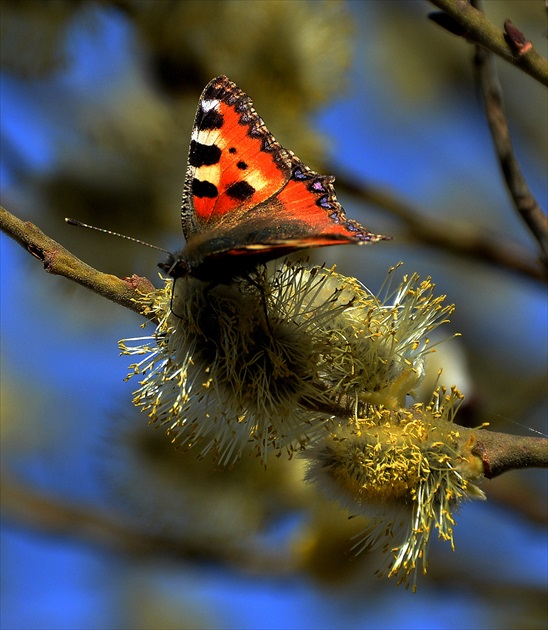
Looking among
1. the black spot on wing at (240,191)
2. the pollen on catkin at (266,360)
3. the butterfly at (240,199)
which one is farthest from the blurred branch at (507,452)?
the black spot on wing at (240,191)

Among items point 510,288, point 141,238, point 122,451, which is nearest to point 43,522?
point 122,451

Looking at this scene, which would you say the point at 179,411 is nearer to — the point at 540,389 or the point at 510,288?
the point at 540,389

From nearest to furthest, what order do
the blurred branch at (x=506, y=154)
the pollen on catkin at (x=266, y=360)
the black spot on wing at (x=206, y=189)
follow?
the pollen on catkin at (x=266, y=360), the black spot on wing at (x=206, y=189), the blurred branch at (x=506, y=154)

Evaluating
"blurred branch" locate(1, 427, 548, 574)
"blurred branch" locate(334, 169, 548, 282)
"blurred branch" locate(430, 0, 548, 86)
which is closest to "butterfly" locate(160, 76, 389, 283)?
"blurred branch" locate(430, 0, 548, 86)

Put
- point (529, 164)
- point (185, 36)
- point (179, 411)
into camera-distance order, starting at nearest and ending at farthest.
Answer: point (179, 411) < point (185, 36) < point (529, 164)

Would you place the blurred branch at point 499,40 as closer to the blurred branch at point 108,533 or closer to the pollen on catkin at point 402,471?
the pollen on catkin at point 402,471

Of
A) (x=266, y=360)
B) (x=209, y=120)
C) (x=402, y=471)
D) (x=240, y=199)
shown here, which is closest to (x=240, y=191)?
(x=240, y=199)
